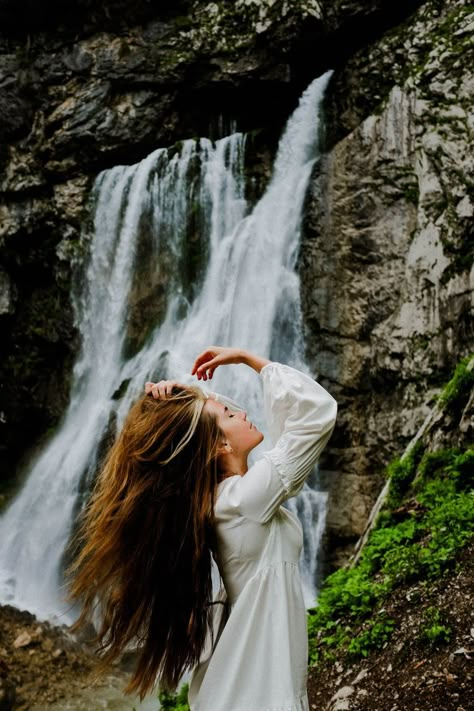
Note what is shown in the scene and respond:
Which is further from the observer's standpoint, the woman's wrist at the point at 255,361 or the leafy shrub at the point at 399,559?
the leafy shrub at the point at 399,559

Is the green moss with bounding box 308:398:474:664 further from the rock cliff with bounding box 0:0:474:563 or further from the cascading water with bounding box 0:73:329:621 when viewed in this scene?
the cascading water with bounding box 0:73:329:621

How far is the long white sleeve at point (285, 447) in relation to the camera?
1928 millimetres

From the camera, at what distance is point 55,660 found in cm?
885

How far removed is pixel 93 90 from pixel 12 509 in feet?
32.1

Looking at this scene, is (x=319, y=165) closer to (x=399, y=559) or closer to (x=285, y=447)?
(x=399, y=559)

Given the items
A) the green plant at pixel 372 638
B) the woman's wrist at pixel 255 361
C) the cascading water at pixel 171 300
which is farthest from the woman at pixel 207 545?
the cascading water at pixel 171 300

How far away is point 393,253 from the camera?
12.1 meters

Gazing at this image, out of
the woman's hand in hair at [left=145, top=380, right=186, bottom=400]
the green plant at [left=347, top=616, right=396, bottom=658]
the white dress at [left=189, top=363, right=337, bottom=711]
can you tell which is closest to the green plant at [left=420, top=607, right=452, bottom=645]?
the green plant at [left=347, top=616, right=396, bottom=658]

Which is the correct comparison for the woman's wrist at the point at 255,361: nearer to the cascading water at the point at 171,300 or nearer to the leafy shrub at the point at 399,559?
the leafy shrub at the point at 399,559

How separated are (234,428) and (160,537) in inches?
16.2

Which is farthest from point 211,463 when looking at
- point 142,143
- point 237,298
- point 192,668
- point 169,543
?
point 142,143

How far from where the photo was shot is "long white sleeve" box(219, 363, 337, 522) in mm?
1928

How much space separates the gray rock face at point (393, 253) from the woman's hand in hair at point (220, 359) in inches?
342

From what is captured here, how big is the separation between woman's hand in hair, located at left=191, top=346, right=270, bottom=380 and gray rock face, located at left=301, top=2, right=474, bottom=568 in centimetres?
867
